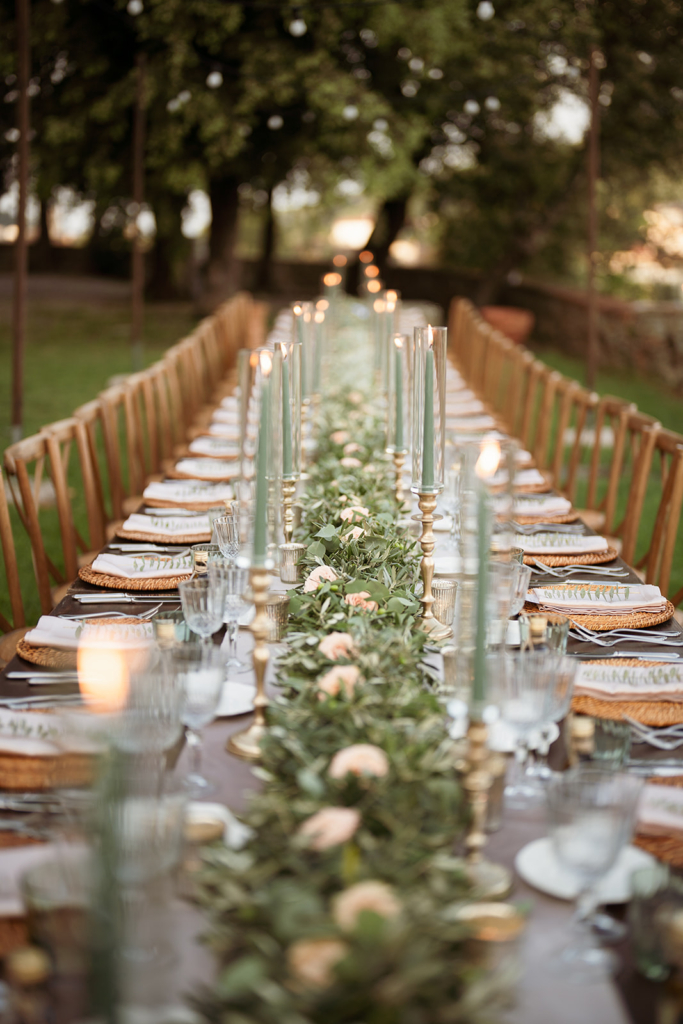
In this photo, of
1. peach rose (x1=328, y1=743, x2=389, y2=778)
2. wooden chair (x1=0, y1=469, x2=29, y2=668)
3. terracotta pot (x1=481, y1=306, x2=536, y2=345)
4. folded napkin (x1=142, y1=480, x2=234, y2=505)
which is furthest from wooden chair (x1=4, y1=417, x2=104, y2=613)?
terracotta pot (x1=481, y1=306, x2=536, y2=345)

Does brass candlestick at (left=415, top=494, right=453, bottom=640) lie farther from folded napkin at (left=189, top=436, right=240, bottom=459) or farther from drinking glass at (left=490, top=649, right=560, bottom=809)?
folded napkin at (left=189, top=436, right=240, bottom=459)

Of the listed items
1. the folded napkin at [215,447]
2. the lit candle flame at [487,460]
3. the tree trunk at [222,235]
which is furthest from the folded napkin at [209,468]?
the tree trunk at [222,235]

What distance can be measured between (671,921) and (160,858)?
58 centimetres

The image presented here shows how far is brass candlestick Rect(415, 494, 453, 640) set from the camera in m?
2.07

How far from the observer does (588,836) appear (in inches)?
46.8

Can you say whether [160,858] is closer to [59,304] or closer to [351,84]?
[351,84]

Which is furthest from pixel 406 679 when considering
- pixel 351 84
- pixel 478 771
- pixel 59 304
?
pixel 59 304

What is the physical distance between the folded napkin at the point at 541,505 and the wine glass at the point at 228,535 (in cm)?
127

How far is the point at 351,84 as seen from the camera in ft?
39.0

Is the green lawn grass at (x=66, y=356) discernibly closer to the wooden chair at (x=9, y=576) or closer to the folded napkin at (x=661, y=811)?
the wooden chair at (x=9, y=576)

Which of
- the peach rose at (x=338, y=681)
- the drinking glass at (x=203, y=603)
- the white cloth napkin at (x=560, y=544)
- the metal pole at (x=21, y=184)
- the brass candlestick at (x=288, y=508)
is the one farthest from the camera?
the metal pole at (x=21, y=184)

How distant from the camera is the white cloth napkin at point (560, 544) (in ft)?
9.39

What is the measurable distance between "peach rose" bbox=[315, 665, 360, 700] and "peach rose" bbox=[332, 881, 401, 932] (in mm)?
484

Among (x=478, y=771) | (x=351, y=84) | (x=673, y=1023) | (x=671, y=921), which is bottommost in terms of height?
(x=673, y=1023)
